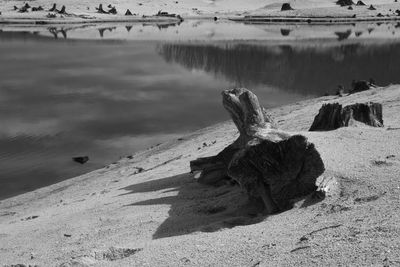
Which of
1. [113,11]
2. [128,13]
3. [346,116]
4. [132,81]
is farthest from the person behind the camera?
[113,11]

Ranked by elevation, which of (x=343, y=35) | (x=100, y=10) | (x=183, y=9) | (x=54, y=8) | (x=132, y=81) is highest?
(x=54, y=8)

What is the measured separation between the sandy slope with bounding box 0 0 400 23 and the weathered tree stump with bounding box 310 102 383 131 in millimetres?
45793

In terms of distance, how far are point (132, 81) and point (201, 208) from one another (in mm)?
16701

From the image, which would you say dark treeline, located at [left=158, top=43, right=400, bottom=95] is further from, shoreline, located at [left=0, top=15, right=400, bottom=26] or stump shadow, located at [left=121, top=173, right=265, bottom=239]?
shoreline, located at [left=0, top=15, right=400, bottom=26]

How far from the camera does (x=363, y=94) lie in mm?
16516

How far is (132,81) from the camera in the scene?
76.5 feet

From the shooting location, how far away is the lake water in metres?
15.0

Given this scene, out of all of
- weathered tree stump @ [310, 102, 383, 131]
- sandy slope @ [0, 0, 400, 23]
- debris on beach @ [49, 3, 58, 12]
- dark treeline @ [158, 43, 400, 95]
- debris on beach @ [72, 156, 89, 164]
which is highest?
weathered tree stump @ [310, 102, 383, 131]

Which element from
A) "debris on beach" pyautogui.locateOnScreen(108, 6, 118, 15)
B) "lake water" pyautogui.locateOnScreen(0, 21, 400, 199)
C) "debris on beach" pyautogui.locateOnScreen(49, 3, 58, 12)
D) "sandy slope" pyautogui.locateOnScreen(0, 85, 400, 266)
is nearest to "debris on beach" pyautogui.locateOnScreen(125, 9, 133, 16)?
"debris on beach" pyautogui.locateOnScreen(108, 6, 118, 15)

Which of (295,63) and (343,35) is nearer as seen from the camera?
(295,63)

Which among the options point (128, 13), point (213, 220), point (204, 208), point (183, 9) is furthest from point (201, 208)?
point (183, 9)

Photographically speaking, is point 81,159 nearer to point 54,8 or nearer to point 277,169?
point 277,169

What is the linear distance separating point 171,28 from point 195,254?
45.2 meters

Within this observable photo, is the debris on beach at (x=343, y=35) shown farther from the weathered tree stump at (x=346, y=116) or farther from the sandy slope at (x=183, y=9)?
the weathered tree stump at (x=346, y=116)
